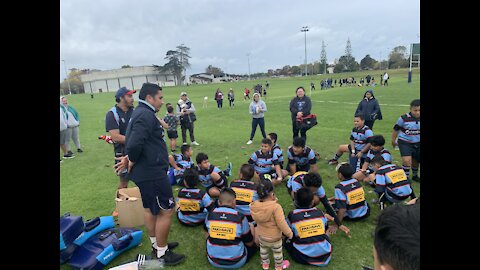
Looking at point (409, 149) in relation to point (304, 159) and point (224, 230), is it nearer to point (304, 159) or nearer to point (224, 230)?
point (304, 159)

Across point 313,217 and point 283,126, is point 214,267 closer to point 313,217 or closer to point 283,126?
point 313,217

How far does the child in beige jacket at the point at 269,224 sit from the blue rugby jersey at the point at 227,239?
24 centimetres

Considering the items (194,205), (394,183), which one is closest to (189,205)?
(194,205)

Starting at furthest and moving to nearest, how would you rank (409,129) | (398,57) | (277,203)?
(398,57) < (409,129) < (277,203)

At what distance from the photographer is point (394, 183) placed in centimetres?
450

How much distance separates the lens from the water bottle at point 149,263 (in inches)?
142

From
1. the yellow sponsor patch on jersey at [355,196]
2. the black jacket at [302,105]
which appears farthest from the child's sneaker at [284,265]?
the black jacket at [302,105]

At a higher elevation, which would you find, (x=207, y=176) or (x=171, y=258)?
(x=207, y=176)

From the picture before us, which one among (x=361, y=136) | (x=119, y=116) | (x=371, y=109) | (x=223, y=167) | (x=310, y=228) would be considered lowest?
(x=223, y=167)

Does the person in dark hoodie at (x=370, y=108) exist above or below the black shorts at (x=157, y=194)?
above

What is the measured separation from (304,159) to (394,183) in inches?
81.7

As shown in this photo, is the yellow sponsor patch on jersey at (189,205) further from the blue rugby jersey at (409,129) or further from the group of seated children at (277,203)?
the blue rugby jersey at (409,129)

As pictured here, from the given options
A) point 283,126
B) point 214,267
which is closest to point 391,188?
point 214,267

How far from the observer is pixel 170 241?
429 centimetres
